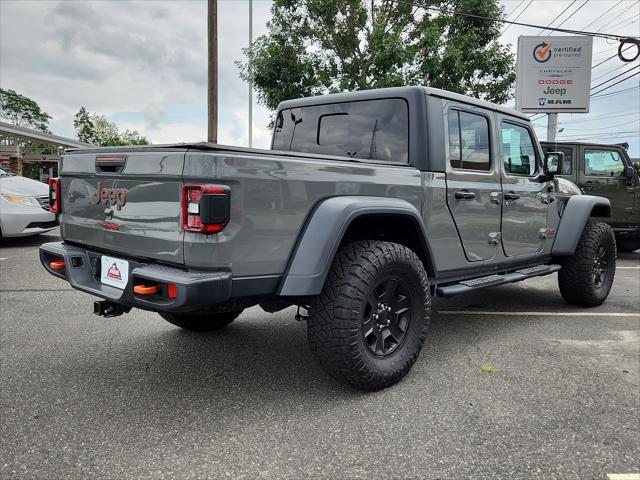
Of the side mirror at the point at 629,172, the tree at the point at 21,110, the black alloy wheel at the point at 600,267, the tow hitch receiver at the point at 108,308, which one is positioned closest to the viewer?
the tow hitch receiver at the point at 108,308

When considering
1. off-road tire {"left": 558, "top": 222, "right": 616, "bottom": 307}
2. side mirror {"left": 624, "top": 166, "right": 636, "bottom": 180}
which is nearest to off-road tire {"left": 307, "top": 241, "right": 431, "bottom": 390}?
off-road tire {"left": 558, "top": 222, "right": 616, "bottom": 307}

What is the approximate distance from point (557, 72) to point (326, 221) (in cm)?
1533

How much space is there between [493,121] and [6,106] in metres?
75.2

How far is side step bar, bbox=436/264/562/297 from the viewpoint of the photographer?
3.45m

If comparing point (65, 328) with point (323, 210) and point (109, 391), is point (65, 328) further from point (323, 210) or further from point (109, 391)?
point (323, 210)

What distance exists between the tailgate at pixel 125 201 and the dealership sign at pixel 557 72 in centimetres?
1443

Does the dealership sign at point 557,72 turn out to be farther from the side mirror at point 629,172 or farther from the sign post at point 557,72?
the side mirror at point 629,172

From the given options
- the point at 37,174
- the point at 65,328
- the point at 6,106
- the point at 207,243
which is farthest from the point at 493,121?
the point at 6,106

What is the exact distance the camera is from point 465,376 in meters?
3.19

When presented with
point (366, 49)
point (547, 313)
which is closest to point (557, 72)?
point (366, 49)

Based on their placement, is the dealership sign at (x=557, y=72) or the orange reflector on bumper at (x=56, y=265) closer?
the orange reflector on bumper at (x=56, y=265)

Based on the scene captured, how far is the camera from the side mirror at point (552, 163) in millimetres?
4484

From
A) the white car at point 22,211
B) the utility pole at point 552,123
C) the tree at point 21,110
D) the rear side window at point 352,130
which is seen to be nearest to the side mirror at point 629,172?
the rear side window at point 352,130

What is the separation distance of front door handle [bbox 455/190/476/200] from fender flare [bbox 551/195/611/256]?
1.68 meters
